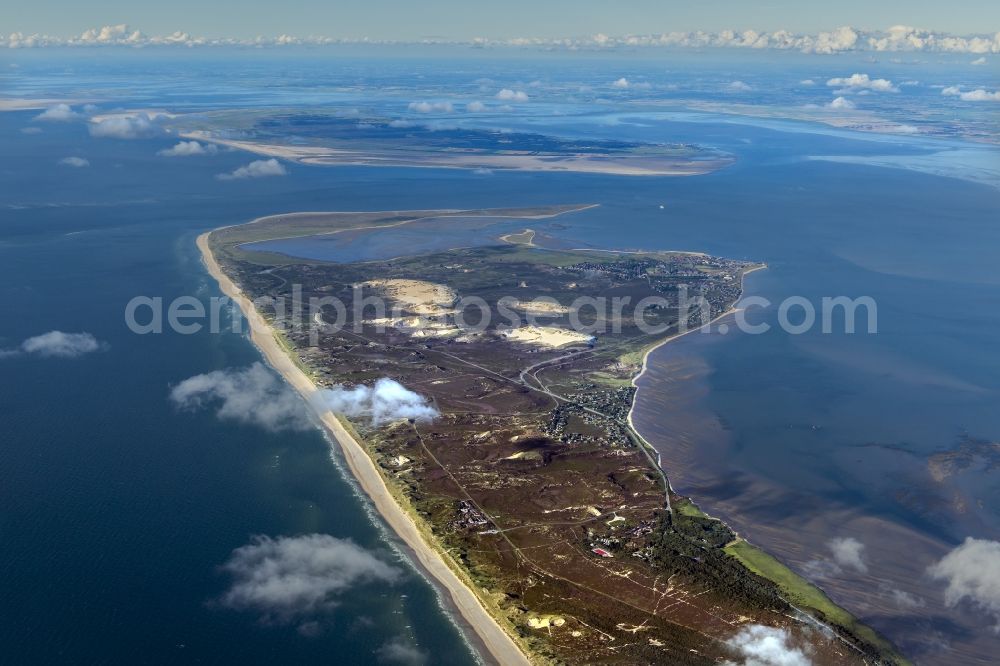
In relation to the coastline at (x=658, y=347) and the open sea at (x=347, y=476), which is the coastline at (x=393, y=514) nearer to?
the open sea at (x=347, y=476)

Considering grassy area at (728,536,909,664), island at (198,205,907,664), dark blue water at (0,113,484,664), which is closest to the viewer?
grassy area at (728,536,909,664)

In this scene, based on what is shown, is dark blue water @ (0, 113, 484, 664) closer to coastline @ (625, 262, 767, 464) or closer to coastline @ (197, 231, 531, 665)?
coastline @ (197, 231, 531, 665)

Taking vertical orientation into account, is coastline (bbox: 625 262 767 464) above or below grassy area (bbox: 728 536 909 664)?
above

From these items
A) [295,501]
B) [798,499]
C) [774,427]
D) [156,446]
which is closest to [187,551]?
[295,501]

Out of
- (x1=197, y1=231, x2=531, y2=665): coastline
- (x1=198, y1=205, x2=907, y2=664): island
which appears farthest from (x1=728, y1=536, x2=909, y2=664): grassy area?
(x1=197, y1=231, x2=531, y2=665): coastline

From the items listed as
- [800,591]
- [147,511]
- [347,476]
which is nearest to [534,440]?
[347,476]

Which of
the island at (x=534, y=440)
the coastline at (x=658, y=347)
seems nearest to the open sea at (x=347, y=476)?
the coastline at (x=658, y=347)

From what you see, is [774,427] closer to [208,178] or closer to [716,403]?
[716,403]
